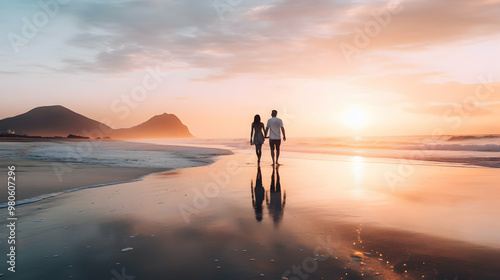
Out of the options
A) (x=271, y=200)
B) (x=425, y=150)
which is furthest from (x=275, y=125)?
(x=425, y=150)

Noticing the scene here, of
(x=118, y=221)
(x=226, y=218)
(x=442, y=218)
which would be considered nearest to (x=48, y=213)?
(x=118, y=221)

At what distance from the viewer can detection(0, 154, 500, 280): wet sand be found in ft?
10.9

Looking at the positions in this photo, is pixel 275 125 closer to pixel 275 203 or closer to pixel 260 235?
pixel 275 203

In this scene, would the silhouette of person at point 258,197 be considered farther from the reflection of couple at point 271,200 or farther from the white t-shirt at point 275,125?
the white t-shirt at point 275,125

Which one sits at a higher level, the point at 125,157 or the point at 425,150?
the point at 125,157

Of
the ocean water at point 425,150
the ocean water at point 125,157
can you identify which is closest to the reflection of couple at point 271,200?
the ocean water at point 125,157

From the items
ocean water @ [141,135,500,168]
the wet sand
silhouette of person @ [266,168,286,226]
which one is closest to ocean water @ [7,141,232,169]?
silhouette of person @ [266,168,286,226]

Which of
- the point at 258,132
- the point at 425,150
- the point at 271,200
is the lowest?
the point at 271,200

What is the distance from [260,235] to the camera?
449 cm

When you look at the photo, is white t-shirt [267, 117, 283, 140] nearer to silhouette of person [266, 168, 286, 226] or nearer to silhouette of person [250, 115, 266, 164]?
silhouette of person [250, 115, 266, 164]

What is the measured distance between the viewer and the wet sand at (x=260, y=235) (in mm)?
3332

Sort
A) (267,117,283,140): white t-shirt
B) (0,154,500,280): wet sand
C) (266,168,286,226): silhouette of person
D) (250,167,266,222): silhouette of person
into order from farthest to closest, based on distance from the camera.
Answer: (267,117,283,140): white t-shirt
(250,167,266,222): silhouette of person
(266,168,286,226): silhouette of person
(0,154,500,280): wet sand

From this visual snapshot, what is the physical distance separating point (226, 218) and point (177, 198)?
2182mm

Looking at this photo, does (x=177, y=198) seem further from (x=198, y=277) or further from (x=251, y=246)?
(x=198, y=277)
